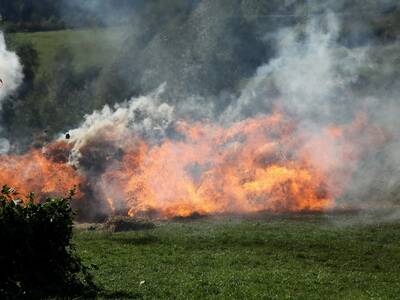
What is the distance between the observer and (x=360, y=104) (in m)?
67.9

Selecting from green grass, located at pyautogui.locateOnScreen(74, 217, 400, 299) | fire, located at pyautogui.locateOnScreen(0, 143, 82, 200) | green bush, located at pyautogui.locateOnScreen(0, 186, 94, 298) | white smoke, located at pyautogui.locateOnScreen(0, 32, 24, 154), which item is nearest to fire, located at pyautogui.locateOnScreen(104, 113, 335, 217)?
fire, located at pyautogui.locateOnScreen(0, 143, 82, 200)

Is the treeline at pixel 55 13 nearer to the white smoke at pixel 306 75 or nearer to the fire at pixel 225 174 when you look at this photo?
the white smoke at pixel 306 75

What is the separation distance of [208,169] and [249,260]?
28.1 metres

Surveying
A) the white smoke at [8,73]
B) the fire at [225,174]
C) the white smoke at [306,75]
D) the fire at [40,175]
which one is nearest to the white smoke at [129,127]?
the fire at [40,175]

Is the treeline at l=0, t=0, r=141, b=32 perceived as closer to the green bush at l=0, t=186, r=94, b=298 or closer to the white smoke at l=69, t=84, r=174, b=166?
the white smoke at l=69, t=84, r=174, b=166

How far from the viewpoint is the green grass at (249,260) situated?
20656mm

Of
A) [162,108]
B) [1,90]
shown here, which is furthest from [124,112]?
[1,90]

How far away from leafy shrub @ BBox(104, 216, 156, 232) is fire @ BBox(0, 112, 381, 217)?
720 cm

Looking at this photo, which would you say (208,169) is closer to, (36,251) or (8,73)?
(36,251)

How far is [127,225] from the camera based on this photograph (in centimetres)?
4075

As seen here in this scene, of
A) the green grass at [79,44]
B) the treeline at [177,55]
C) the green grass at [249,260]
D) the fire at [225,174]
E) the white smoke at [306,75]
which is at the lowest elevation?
the green grass at [249,260]

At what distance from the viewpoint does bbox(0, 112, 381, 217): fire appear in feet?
162

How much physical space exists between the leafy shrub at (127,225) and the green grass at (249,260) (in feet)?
4.22

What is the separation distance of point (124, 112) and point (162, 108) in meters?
5.04
